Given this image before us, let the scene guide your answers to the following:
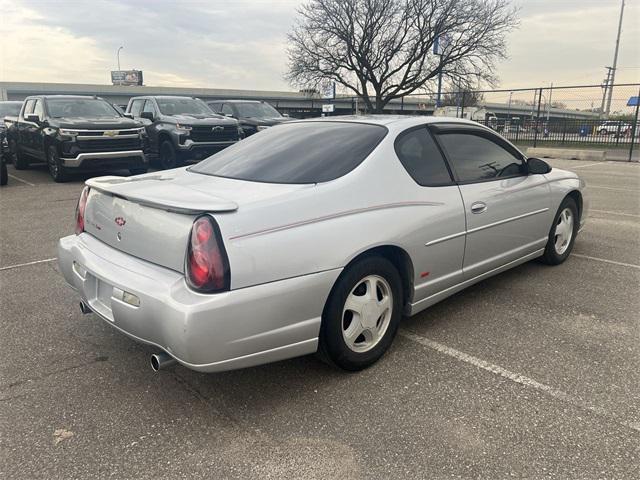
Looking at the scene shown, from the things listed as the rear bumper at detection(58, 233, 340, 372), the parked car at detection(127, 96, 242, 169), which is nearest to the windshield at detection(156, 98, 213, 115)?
the parked car at detection(127, 96, 242, 169)

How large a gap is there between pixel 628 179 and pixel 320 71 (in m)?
24.7

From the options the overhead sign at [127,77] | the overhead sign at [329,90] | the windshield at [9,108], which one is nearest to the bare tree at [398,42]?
the overhead sign at [329,90]

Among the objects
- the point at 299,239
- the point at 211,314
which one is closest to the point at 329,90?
the point at 299,239

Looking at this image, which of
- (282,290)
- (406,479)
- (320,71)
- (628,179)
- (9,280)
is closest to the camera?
(406,479)

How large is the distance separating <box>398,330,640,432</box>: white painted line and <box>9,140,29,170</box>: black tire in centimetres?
1251

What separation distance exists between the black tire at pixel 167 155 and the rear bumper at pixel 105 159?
1.08 m

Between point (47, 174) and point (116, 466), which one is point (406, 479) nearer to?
point (116, 466)

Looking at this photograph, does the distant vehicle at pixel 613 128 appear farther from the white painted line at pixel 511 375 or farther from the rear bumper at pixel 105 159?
the white painted line at pixel 511 375

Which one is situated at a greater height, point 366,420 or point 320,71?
point 320,71

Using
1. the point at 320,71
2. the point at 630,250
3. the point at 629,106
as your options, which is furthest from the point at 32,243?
the point at 320,71

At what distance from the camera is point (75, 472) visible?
2246 mm

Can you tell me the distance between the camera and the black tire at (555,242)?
4836 mm

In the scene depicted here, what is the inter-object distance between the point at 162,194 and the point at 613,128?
67.0 ft

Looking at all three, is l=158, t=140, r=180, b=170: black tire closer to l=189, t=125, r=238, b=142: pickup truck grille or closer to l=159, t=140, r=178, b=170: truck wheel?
l=159, t=140, r=178, b=170: truck wheel
